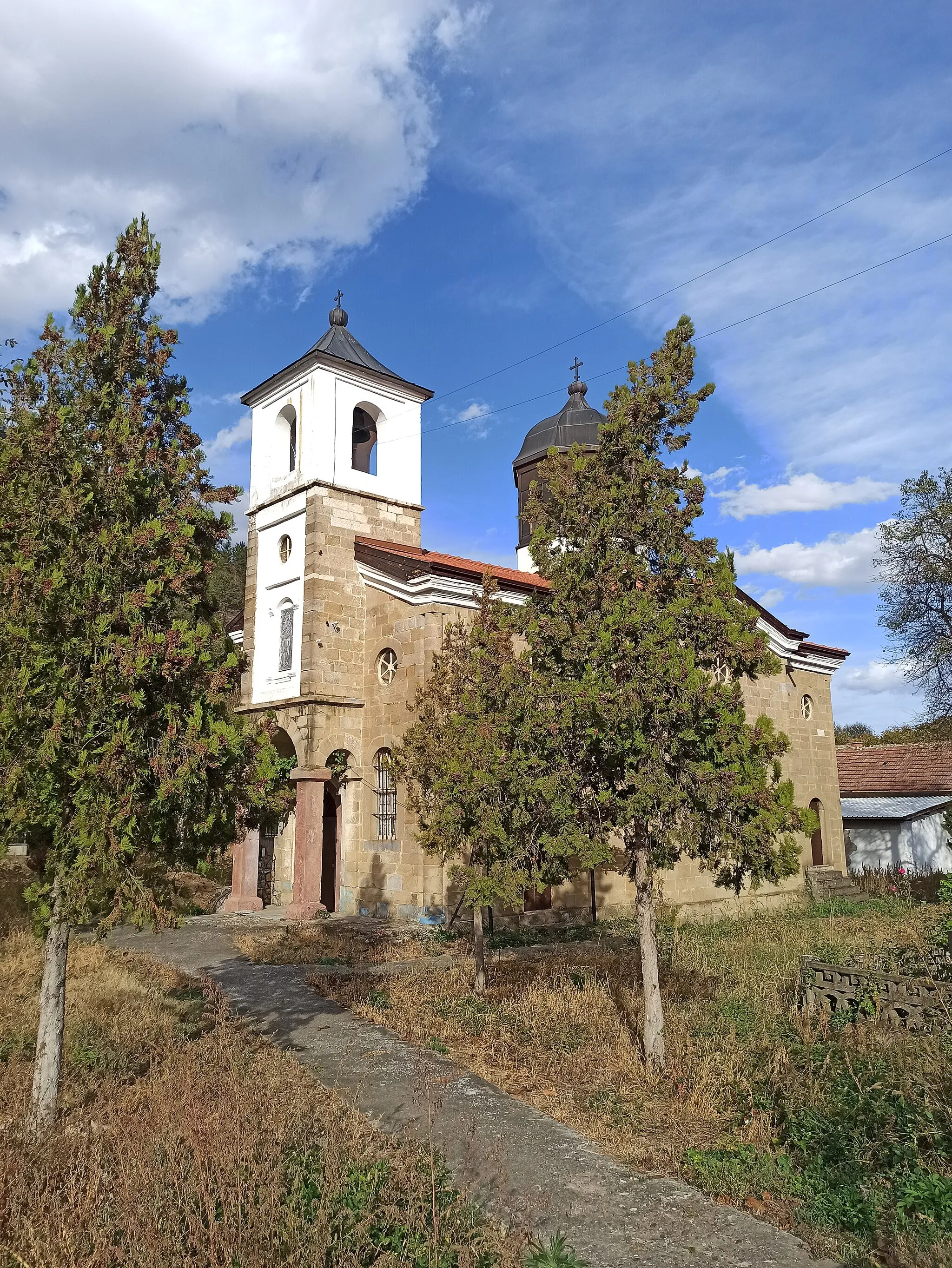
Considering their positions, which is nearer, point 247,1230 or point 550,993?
point 247,1230

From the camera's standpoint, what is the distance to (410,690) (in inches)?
615

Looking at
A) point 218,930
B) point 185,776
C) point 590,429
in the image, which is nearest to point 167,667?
point 185,776

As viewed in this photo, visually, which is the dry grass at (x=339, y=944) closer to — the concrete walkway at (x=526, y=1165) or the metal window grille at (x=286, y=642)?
the concrete walkway at (x=526, y=1165)

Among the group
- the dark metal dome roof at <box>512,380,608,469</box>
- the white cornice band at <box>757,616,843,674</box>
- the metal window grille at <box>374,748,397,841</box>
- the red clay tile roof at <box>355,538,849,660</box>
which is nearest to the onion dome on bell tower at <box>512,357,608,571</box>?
the dark metal dome roof at <box>512,380,608,469</box>

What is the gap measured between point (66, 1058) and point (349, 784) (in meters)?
10.2

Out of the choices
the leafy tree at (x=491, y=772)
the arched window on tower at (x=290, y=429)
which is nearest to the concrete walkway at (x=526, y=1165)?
the leafy tree at (x=491, y=772)

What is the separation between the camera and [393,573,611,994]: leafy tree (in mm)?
6926

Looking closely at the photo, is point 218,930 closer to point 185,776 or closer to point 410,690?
point 410,690

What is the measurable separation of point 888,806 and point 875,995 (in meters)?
19.5

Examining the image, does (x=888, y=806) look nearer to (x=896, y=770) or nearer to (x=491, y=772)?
(x=896, y=770)

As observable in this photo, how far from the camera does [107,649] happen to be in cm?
531

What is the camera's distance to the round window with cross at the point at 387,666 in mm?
16531

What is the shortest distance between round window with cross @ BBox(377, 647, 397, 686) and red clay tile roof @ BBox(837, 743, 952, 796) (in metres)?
17.0

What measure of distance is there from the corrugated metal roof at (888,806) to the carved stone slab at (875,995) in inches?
689
